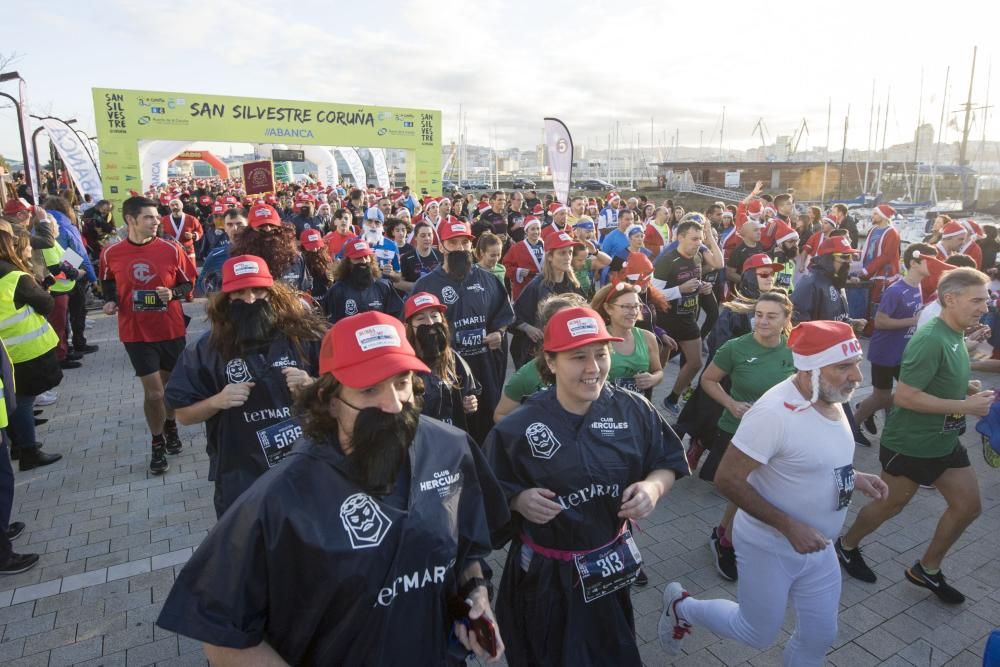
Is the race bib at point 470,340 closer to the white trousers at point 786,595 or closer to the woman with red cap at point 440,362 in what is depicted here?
the woman with red cap at point 440,362

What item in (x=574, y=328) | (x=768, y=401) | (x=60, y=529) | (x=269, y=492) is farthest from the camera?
(x=60, y=529)

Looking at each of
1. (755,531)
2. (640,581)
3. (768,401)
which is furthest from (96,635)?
(768,401)

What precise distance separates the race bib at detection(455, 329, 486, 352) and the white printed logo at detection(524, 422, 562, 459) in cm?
283

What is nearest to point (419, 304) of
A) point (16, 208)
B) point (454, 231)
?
point (454, 231)

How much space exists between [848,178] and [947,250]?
58755mm

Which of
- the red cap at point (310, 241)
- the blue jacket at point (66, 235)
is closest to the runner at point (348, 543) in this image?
the red cap at point (310, 241)

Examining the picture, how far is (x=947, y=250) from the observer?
8727 mm

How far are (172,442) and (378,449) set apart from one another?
16.8 feet

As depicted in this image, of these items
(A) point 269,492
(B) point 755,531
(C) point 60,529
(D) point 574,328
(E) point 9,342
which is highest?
(D) point 574,328

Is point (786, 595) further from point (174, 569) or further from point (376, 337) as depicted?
point (174, 569)

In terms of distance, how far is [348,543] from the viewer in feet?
5.88

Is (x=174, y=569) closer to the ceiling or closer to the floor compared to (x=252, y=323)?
closer to the floor

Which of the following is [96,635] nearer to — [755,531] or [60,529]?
[60,529]

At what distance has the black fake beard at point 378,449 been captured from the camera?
6.10 feet
